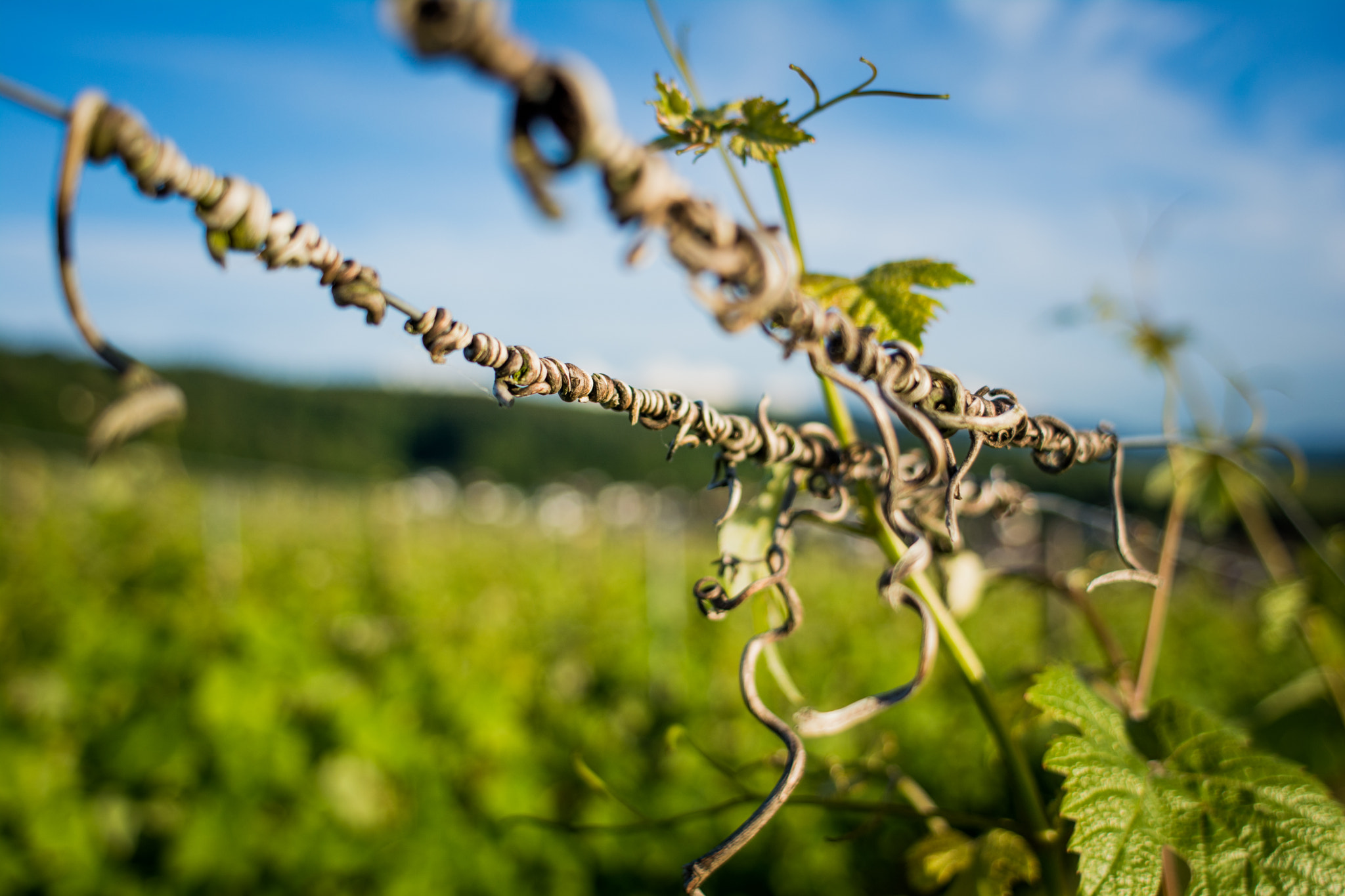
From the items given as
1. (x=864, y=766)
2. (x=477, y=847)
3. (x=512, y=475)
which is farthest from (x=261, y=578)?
(x=512, y=475)

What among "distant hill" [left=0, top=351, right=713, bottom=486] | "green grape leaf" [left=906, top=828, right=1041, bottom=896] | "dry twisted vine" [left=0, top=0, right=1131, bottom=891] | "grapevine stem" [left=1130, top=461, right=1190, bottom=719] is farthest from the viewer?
"distant hill" [left=0, top=351, right=713, bottom=486]

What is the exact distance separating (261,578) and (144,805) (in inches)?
145

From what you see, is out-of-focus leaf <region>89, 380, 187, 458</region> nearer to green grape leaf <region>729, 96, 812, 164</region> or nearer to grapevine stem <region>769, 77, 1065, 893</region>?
green grape leaf <region>729, 96, 812, 164</region>

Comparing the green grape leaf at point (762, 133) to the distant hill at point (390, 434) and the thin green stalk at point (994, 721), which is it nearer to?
the thin green stalk at point (994, 721)

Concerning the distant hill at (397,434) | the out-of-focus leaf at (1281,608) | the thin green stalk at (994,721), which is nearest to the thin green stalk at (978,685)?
the thin green stalk at (994,721)

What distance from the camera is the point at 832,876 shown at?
2.83 m

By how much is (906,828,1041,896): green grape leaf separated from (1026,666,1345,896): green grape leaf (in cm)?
13

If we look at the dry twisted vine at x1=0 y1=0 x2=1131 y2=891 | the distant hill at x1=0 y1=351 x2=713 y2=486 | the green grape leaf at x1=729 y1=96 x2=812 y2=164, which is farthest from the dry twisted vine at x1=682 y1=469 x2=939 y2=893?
the distant hill at x1=0 y1=351 x2=713 y2=486

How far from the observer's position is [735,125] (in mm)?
540

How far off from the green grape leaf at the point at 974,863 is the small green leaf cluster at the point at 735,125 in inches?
27.3

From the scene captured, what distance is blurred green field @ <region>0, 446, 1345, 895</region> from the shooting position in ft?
9.16

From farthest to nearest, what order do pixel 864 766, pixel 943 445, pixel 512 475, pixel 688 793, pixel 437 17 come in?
pixel 512 475
pixel 688 793
pixel 864 766
pixel 943 445
pixel 437 17

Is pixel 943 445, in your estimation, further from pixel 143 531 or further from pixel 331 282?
pixel 143 531

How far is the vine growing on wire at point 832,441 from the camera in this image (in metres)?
0.28
